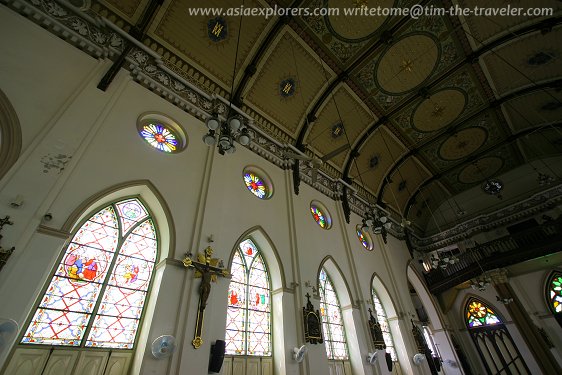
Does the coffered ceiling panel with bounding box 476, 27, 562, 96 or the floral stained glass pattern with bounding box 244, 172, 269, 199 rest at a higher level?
the coffered ceiling panel with bounding box 476, 27, 562, 96

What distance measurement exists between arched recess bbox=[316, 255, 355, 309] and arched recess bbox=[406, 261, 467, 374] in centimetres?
700

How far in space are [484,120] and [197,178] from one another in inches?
560

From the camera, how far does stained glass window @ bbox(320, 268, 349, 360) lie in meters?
8.57

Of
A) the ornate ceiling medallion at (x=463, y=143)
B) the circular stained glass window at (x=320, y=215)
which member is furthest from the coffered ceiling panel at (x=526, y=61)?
the circular stained glass window at (x=320, y=215)

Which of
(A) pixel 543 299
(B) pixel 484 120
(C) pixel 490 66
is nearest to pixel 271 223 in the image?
(C) pixel 490 66

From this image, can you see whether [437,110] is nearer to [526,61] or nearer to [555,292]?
[526,61]

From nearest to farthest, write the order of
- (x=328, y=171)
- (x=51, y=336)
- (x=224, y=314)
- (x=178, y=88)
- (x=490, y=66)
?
(x=51, y=336), (x=224, y=314), (x=178, y=88), (x=490, y=66), (x=328, y=171)

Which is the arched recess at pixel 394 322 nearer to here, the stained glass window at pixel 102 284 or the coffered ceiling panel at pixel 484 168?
the stained glass window at pixel 102 284

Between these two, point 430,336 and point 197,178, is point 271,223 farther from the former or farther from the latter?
point 430,336

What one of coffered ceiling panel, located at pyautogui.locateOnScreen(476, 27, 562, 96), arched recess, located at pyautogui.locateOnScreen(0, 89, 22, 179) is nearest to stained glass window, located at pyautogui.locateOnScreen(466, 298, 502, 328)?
coffered ceiling panel, located at pyautogui.locateOnScreen(476, 27, 562, 96)

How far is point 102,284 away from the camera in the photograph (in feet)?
17.0

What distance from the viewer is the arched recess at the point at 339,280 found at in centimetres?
972

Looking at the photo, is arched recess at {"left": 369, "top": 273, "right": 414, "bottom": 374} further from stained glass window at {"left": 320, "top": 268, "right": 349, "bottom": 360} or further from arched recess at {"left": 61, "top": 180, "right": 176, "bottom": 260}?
arched recess at {"left": 61, "top": 180, "right": 176, "bottom": 260}

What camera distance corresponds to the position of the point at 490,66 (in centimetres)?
1122
